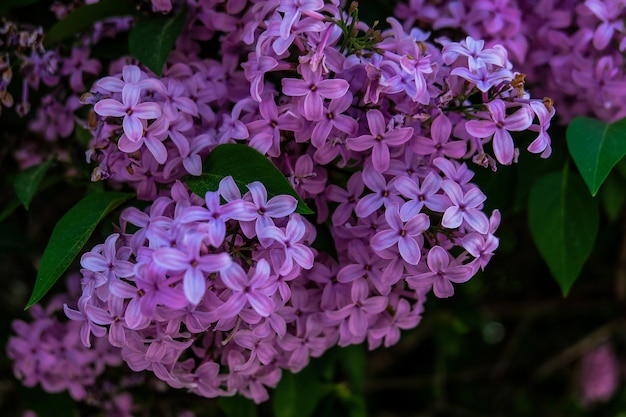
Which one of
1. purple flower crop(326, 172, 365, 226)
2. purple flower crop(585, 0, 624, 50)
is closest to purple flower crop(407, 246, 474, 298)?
purple flower crop(326, 172, 365, 226)

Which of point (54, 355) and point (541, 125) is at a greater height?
point (541, 125)

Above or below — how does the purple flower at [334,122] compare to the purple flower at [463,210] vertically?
above

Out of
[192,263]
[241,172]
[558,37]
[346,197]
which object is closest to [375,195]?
[346,197]

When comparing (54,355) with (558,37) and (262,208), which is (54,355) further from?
(558,37)

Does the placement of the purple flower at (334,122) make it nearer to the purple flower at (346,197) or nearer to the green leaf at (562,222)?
the purple flower at (346,197)

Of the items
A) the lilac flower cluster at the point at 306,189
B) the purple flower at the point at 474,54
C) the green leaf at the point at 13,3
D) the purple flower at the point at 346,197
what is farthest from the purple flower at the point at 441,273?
the green leaf at the point at 13,3

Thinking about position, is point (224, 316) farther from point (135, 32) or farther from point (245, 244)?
point (135, 32)

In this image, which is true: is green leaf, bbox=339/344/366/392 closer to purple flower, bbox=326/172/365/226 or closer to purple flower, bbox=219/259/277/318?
purple flower, bbox=326/172/365/226
